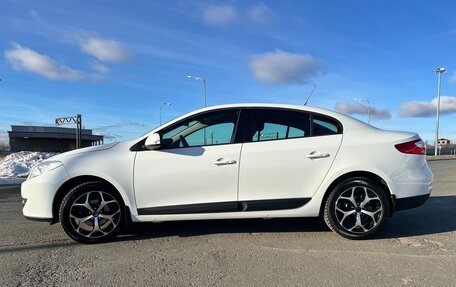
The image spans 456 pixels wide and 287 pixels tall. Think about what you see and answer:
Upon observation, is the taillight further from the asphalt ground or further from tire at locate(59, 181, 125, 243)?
tire at locate(59, 181, 125, 243)

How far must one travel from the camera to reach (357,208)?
5.12m

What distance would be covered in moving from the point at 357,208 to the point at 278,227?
1.18 meters

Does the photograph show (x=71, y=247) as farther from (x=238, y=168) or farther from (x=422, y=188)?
(x=422, y=188)

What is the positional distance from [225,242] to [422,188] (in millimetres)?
2529

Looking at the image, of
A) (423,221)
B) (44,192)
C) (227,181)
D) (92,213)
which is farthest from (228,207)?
(423,221)

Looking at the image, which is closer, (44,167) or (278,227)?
(44,167)

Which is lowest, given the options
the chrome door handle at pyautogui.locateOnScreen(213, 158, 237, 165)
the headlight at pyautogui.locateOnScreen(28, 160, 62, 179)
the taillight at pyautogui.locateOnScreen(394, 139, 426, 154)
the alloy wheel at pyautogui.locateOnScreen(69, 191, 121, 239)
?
the alloy wheel at pyautogui.locateOnScreen(69, 191, 121, 239)

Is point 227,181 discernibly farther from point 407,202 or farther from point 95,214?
point 407,202

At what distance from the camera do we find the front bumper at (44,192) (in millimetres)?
4984

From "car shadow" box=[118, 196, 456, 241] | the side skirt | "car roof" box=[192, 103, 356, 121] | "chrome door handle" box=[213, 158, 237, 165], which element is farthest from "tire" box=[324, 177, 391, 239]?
"chrome door handle" box=[213, 158, 237, 165]

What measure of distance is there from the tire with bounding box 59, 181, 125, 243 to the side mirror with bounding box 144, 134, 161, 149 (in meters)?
A: 0.72

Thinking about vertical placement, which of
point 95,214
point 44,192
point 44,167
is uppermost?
point 44,167

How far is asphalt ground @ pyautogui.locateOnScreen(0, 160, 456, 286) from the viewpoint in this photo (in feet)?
12.8

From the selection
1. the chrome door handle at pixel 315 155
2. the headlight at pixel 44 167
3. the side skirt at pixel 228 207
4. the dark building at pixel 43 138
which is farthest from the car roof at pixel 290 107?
the dark building at pixel 43 138
